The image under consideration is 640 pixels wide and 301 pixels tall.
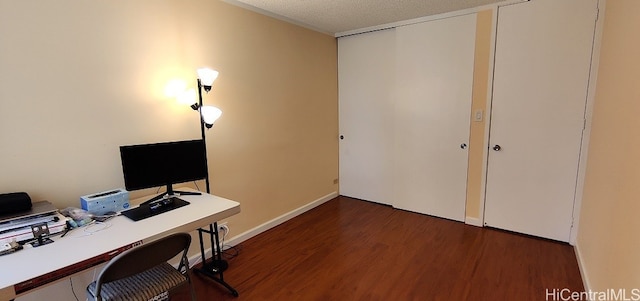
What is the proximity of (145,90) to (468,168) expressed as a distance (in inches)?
127

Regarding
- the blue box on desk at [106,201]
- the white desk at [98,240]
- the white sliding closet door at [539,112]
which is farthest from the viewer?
the white sliding closet door at [539,112]

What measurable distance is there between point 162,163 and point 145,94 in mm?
545

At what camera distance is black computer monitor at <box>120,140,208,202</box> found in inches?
78.4

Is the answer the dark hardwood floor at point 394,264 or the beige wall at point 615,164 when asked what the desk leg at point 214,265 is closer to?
the dark hardwood floor at point 394,264

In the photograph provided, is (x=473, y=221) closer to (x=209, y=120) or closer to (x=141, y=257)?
(x=209, y=120)

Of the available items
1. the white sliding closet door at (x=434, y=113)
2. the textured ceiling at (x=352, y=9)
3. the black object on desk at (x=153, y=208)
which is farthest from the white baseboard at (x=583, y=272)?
the black object on desk at (x=153, y=208)

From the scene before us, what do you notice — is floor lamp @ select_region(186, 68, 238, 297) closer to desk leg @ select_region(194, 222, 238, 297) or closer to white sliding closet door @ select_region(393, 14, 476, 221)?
desk leg @ select_region(194, 222, 238, 297)

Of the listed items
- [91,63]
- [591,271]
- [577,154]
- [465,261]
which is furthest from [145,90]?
[577,154]

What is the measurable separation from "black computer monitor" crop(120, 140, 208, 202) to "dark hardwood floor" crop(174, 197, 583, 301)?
874mm

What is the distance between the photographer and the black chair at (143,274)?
1372 millimetres

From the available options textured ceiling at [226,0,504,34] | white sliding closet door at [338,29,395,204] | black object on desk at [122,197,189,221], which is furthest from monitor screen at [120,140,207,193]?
white sliding closet door at [338,29,395,204]

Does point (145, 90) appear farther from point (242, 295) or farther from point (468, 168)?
point (468, 168)

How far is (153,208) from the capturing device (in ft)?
6.42

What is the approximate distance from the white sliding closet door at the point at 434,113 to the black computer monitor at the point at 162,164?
2440 mm
